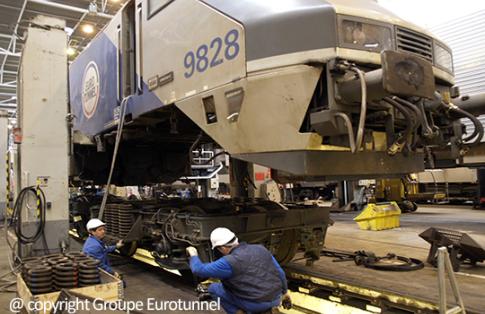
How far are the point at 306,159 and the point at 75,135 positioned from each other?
14.8 feet

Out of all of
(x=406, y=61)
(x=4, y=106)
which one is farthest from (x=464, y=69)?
(x=4, y=106)

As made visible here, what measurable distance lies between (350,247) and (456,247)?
1875 mm

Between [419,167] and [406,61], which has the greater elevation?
[406,61]

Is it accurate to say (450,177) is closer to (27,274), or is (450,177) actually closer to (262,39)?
(262,39)

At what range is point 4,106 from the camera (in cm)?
1900

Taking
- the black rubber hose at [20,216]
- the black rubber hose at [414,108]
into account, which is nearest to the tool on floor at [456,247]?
the black rubber hose at [414,108]

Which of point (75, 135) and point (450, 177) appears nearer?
point (75, 135)

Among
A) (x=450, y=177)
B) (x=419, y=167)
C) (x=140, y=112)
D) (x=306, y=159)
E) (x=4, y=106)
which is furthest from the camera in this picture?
(x=4, y=106)

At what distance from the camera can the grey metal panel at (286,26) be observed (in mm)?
2912

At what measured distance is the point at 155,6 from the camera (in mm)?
4449

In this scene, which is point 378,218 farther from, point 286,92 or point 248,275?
point 286,92

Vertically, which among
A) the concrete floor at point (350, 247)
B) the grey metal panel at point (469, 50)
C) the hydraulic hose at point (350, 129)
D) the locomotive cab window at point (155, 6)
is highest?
the grey metal panel at point (469, 50)

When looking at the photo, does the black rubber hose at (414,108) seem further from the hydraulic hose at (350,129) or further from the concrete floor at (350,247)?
the concrete floor at (350,247)

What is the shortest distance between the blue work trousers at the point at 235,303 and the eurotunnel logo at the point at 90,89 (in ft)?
11.5
